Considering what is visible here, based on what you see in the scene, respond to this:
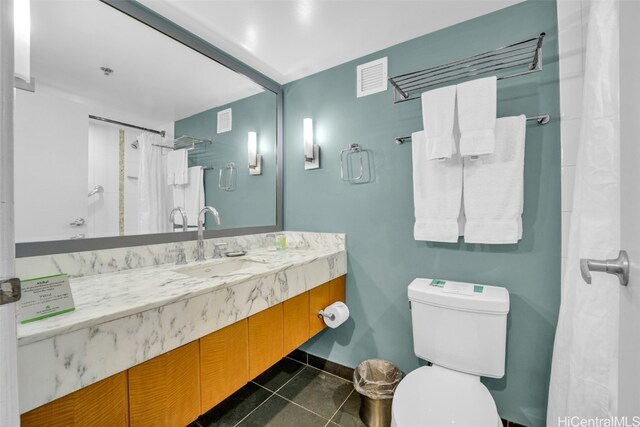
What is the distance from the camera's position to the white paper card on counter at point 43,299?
678 mm

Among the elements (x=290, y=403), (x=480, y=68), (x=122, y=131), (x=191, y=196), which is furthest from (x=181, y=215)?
(x=480, y=68)

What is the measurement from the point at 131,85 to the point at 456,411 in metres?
2.07

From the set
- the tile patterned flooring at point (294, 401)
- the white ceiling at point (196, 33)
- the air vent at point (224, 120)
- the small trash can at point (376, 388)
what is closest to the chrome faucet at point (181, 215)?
the white ceiling at point (196, 33)

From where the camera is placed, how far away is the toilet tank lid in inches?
47.2

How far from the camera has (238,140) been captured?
6.40 feet

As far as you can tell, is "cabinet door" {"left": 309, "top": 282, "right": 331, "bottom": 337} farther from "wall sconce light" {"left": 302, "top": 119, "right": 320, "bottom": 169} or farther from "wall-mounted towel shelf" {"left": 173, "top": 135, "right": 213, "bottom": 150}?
"wall-mounted towel shelf" {"left": 173, "top": 135, "right": 213, "bottom": 150}

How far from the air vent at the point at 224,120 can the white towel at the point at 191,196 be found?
1.16 feet

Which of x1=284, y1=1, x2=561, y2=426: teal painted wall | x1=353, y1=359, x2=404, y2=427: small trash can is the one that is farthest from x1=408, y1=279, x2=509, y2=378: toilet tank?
x1=353, y1=359, x2=404, y2=427: small trash can

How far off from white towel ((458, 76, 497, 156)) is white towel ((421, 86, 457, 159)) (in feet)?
0.15

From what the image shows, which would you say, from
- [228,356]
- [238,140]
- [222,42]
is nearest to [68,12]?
[222,42]

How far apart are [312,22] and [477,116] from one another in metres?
1.03

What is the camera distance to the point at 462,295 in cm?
126

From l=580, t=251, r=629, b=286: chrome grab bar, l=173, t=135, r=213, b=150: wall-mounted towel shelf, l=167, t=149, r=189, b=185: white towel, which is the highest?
l=173, t=135, r=213, b=150: wall-mounted towel shelf

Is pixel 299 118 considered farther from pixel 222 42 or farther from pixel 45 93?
pixel 45 93
